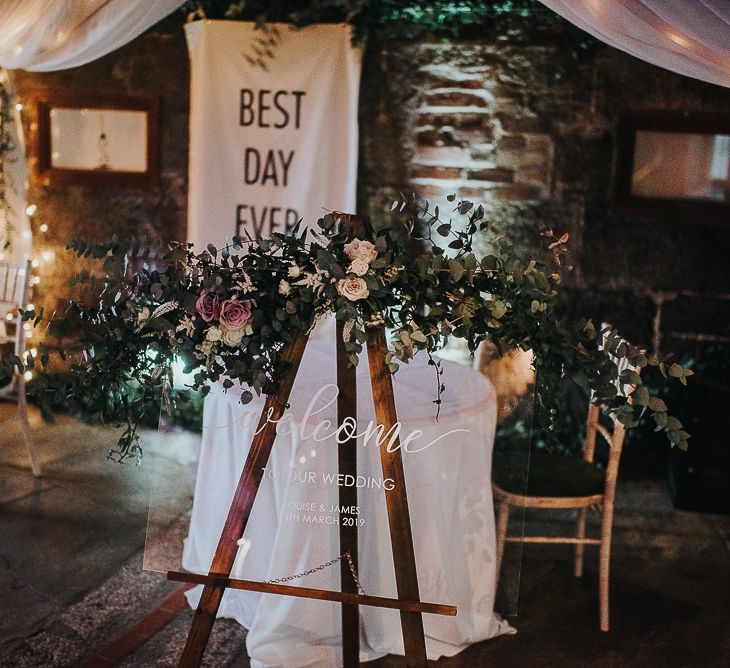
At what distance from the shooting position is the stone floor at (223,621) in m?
2.76

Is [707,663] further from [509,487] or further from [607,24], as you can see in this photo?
[607,24]

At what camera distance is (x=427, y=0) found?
171 inches

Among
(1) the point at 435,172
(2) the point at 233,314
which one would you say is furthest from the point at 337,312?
(1) the point at 435,172

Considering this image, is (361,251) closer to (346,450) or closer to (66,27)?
(346,450)

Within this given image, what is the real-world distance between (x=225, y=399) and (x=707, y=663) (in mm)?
→ 1822

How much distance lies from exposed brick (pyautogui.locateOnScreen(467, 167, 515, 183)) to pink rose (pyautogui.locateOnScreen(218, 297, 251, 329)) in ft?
9.36

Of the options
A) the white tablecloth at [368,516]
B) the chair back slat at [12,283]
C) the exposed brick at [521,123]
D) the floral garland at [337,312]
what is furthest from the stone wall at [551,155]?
the floral garland at [337,312]

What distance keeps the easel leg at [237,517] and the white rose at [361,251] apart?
310 mm

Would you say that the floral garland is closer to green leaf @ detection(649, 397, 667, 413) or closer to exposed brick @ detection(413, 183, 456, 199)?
green leaf @ detection(649, 397, 667, 413)

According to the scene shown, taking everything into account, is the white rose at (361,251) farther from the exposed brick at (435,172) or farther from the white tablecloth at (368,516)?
the exposed brick at (435,172)

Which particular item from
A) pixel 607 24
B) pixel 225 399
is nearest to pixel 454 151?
pixel 607 24

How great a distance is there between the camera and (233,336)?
196 centimetres

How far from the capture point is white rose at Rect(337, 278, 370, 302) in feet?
6.24

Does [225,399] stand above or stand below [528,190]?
below
